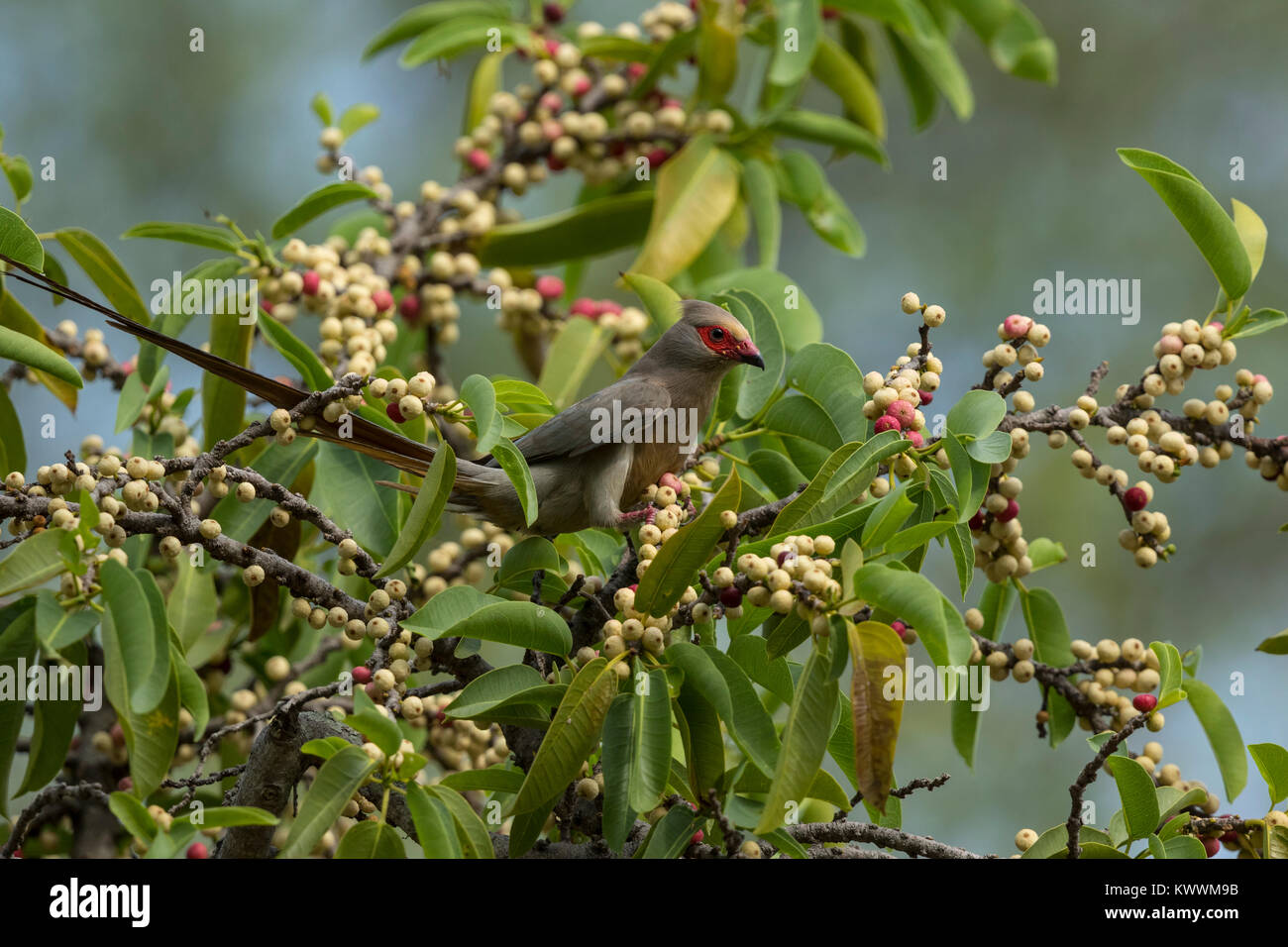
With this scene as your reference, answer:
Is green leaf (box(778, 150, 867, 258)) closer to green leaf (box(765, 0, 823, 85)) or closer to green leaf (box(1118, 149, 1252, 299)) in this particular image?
green leaf (box(765, 0, 823, 85))

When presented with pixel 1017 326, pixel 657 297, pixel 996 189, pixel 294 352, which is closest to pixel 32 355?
pixel 294 352

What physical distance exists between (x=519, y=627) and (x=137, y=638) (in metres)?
0.57

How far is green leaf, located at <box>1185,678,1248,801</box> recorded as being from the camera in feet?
7.34

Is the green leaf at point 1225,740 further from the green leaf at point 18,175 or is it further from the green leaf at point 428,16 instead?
the green leaf at point 428,16

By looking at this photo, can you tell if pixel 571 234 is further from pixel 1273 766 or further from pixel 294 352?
pixel 1273 766

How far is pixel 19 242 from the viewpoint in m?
2.12

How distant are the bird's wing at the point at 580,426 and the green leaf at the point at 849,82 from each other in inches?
67.3

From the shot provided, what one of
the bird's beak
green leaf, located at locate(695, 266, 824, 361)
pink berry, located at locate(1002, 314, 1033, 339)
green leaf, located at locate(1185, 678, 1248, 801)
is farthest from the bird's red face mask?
green leaf, located at locate(1185, 678, 1248, 801)

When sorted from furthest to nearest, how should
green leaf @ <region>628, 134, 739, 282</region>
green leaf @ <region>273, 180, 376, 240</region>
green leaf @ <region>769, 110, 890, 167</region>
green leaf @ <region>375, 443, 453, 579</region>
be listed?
green leaf @ <region>769, 110, 890, 167</region>
green leaf @ <region>628, 134, 739, 282</region>
green leaf @ <region>273, 180, 376, 240</region>
green leaf @ <region>375, 443, 453, 579</region>

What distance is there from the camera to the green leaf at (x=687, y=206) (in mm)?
3148

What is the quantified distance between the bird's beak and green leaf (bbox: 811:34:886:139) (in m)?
1.64
